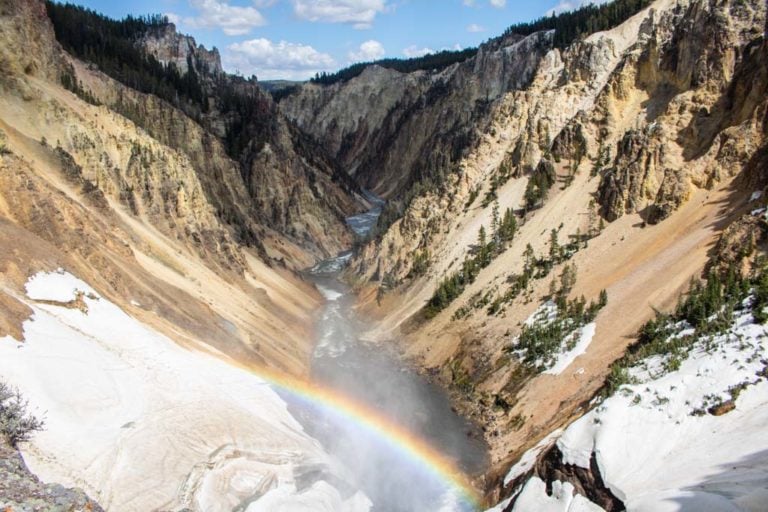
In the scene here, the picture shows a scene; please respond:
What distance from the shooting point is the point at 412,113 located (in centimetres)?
15825

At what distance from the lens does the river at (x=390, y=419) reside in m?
24.4

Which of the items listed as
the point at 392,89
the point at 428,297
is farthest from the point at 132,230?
the point at 392,89

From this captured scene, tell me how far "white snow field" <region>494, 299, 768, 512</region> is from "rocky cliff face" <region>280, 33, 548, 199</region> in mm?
70890

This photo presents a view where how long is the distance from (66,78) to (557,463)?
6091 cm

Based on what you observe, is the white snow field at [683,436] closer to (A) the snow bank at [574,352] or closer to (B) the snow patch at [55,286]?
(A) the snow bank at [574,352]

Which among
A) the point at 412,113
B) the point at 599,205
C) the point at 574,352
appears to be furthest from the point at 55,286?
the point at 412,113

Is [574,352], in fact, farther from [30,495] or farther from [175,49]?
[175,49]

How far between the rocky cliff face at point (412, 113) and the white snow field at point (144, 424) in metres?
69.5

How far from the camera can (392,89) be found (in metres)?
184

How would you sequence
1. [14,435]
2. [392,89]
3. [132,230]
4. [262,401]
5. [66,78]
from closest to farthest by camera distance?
[14,435] → [262,401] → [132,230] → [66,78] → [392,89]

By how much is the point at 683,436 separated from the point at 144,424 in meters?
14.8

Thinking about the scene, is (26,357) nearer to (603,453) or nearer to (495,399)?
(603,453)

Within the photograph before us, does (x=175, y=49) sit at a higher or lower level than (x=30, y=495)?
higher

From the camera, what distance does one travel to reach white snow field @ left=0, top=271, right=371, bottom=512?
52.0ft
